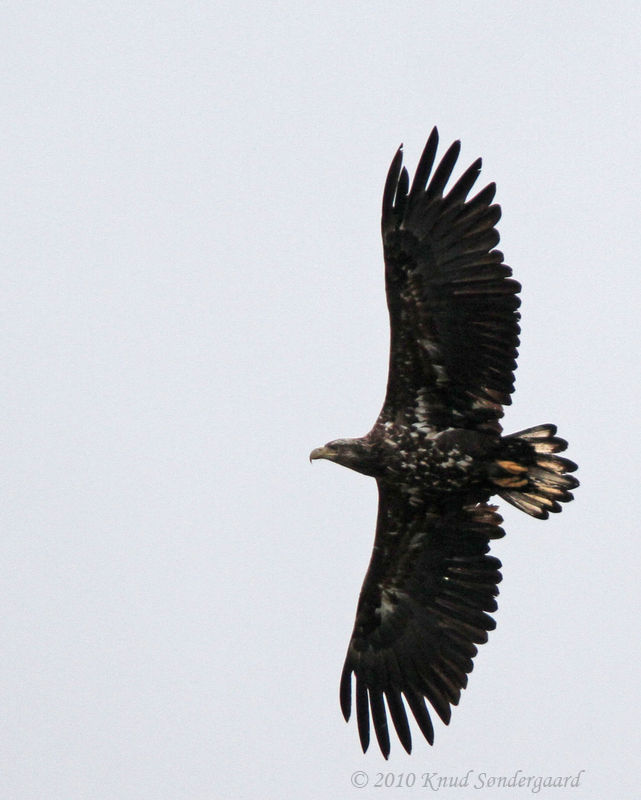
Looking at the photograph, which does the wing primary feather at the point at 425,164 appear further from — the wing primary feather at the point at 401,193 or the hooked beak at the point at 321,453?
the hooked beak at the point at 321,453

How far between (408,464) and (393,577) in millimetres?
1467

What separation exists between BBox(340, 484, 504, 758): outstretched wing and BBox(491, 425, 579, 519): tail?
1.69ft

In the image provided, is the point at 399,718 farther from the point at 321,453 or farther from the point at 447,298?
the point at 447,298

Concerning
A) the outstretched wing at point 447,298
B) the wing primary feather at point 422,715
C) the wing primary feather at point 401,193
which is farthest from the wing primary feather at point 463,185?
the wing primary feather at point 422,715

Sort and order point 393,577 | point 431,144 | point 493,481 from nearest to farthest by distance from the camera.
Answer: point 431,144 → point 493,481 → point 393,577

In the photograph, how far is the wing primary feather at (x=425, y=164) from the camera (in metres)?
13.2

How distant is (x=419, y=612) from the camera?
48.9 feet

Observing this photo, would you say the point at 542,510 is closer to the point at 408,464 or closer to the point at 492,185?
the point at 408,464

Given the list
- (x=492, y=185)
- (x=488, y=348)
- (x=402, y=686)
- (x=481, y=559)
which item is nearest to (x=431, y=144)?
(x=492, y=185)

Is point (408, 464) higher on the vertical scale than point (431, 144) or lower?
lower

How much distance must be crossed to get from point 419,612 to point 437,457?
6.02ft

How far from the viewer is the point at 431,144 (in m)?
13.2

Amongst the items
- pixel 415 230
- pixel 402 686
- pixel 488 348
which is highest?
pixel 415 230

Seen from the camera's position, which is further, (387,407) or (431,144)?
(387,407)
